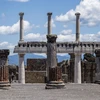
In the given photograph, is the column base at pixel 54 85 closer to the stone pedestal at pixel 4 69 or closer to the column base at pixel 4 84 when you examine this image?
the column base at pixel 4 84

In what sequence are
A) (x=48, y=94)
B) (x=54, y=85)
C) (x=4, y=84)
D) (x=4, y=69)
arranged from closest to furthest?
(x=48, y=94) < (x=54, y=85) < (x=4, y=84) < (x=4, y=69)

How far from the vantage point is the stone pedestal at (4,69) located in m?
26.1

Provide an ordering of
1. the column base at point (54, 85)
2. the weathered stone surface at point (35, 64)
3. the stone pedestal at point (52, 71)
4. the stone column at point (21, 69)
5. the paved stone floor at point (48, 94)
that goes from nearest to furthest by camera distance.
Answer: the paved stone floor at point (48, 94)
the column base at point (54, 85)
the stone pedestal at point (52, 71)
the stone column at point (21, 69)
the weathered stone surface at point (35, 64)

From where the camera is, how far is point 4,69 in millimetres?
26516

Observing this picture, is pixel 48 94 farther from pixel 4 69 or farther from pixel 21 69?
pixel 21 69

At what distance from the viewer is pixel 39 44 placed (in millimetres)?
43031

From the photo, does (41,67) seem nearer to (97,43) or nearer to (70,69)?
(70,69)

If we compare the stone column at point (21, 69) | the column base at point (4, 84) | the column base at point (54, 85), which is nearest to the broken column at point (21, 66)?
the stone column at point (21, 69)

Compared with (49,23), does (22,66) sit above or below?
below

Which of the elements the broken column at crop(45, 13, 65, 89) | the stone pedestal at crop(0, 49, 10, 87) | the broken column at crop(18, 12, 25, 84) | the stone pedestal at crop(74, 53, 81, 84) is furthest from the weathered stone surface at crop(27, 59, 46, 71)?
the broken column at crop(45, 13, 65, 89)

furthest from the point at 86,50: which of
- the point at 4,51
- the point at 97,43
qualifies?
the point at 4,51

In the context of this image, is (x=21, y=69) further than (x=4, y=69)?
Yes

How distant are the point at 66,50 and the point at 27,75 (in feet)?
14.6

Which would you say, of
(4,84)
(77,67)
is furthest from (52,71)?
(77,67)
